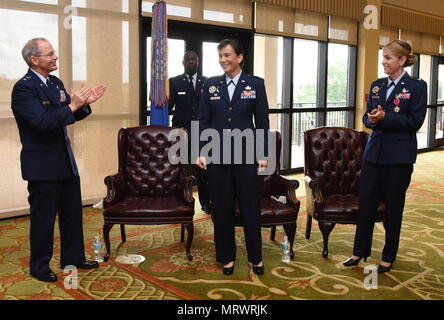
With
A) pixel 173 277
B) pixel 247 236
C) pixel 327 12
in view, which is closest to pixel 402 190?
pixel 247 236

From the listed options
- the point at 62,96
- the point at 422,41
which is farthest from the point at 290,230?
the point at 422,41

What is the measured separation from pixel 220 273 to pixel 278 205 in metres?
0.74

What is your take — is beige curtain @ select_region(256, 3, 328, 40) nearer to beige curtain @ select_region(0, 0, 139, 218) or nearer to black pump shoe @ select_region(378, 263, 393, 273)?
beige curtain @ select_region(0, 0, 139, 218)

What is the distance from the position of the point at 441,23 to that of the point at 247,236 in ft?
30.9

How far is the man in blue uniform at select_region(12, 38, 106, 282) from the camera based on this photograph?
3.13 metres

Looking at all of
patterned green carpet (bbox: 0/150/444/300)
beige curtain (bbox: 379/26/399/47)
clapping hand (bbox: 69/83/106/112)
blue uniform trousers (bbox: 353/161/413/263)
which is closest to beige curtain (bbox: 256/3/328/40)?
beige curtain (bbox: 379/26/399/47)

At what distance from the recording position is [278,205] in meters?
3.85

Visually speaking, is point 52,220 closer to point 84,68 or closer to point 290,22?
point 84,68

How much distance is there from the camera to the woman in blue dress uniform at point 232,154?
3.34 m

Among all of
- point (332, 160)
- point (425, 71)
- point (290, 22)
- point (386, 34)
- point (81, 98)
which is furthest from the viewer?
point (425, 71)

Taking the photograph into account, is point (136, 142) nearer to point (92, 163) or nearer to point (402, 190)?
point (92, 163)

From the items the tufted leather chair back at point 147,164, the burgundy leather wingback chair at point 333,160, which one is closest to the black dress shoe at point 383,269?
the burgundy leather wingback chair at point 333,160

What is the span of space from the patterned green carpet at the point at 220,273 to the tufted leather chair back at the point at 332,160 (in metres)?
0.50

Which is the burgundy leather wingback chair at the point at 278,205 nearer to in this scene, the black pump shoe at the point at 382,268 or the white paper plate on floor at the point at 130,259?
the black pump shoe at the point at 382,268
